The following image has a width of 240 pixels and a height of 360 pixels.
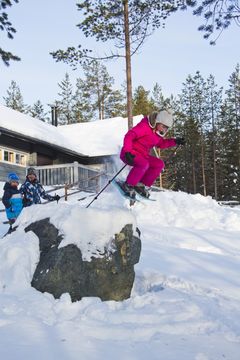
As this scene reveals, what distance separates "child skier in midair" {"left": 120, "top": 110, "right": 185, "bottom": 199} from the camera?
562 centimetres

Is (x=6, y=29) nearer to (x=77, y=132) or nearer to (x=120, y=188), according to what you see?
(x=120, y=188)

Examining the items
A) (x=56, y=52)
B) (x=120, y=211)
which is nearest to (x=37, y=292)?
(x=120, y=211)

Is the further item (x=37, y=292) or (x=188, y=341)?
(x=37, y=292)

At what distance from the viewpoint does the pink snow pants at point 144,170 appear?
5785 millimetres

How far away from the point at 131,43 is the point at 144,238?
30.5 feet

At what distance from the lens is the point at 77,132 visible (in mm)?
29094

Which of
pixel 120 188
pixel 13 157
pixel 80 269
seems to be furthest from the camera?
pixel 13 157

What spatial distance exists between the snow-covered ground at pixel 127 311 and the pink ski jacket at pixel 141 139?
0.90 m

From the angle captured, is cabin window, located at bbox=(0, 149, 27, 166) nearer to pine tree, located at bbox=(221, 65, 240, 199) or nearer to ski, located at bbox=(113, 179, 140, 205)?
ski, located at bbox=(113, 179, 140, 205)

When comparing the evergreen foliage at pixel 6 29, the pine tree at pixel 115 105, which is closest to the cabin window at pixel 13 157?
the evergreen foliage at pixel 6 29

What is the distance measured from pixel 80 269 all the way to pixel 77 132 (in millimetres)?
24808

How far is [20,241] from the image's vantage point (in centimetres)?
512

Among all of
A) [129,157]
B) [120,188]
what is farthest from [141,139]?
[120,188]

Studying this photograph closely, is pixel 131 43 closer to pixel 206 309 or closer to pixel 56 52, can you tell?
pixel 56 52
